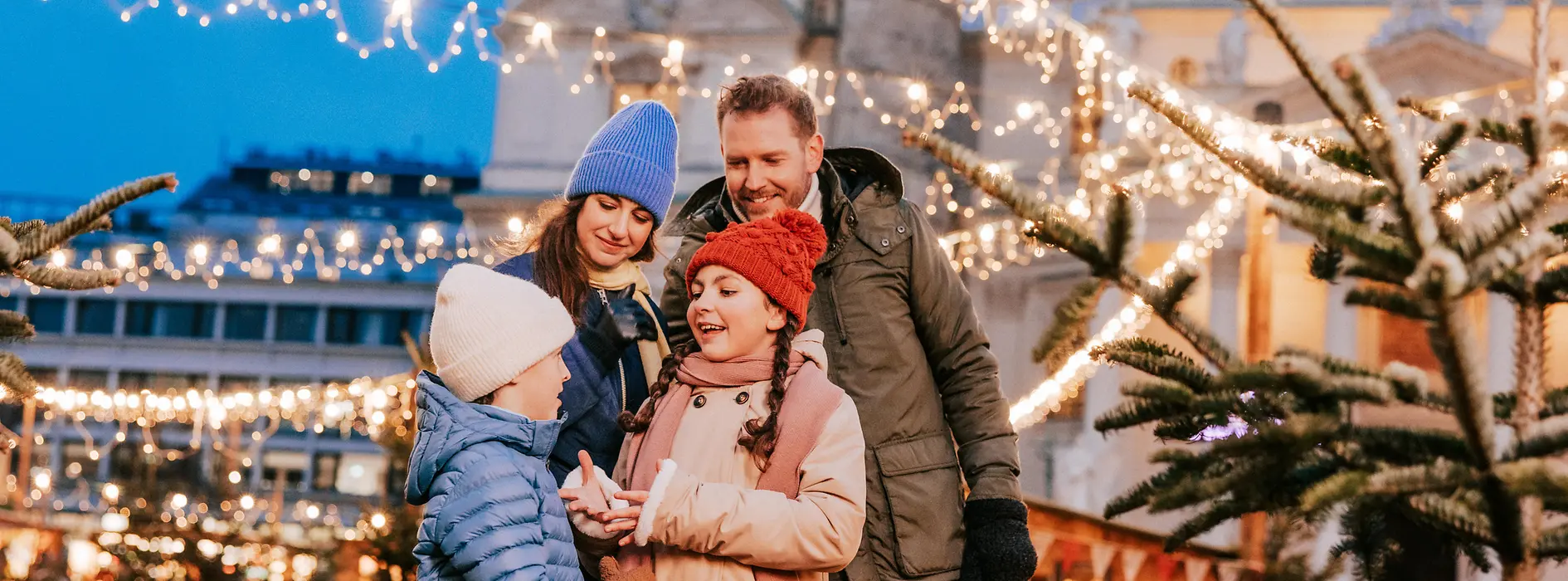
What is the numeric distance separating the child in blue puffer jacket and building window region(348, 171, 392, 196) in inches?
2696

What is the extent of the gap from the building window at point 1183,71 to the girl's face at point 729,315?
22.2 m

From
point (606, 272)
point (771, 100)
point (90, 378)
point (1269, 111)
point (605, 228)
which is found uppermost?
point (1269, 111)

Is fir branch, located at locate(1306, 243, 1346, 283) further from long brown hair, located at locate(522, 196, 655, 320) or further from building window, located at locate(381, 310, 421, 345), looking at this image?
building window, located at locate(381, 310, 421, 345)

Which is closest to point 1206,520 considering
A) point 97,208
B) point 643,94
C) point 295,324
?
point 97,208

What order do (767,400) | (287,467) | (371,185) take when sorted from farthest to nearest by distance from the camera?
(371,185) → (287,467) → (767,400)

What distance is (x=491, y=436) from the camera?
10.4 ft

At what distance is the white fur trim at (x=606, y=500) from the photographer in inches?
124

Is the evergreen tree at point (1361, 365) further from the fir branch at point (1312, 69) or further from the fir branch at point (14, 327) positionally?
the fir branch at point (14, 327)

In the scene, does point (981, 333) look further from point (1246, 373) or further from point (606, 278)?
point (1246, 373)

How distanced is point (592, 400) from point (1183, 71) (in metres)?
22.8

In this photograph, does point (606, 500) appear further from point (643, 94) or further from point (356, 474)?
point (356, 474)

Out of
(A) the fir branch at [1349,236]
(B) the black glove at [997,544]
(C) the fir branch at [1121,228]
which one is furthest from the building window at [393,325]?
(A) the fir branch at [1349,236]

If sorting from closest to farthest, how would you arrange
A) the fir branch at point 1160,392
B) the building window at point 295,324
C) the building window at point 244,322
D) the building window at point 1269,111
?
1. the fir branch at point 1160,392
2. the building window at point 1269,111
3. the building window at point 295,324
4. the building window at point 244,322

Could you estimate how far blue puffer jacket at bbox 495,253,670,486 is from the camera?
11.7 ft
